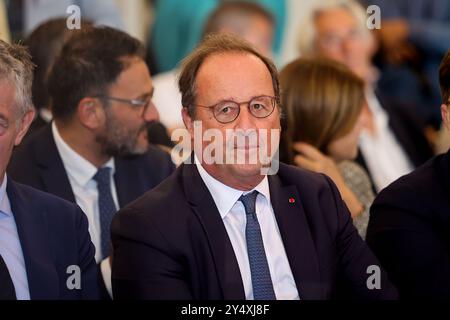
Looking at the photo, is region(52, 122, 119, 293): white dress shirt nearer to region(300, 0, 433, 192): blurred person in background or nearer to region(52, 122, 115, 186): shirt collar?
region(52, 122, 115, 186): shirt collar

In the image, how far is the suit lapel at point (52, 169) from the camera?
98.6 inches

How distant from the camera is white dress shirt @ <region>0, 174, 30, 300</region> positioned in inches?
82.0

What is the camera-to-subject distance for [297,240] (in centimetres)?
219

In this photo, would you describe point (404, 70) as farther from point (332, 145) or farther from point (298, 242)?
point (298, 242)

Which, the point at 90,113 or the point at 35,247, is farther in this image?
the point at 90,113

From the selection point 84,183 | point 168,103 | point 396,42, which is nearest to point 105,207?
point 84,183

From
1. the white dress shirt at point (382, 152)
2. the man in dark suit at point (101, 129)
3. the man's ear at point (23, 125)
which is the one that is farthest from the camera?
the white dress shirt at point (382, 152)

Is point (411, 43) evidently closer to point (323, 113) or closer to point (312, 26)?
point (312, 26)

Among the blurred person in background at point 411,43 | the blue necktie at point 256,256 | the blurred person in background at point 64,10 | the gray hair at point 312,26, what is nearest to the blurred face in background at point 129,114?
the blue necktie at point 256,256

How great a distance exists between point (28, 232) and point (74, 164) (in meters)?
0.54

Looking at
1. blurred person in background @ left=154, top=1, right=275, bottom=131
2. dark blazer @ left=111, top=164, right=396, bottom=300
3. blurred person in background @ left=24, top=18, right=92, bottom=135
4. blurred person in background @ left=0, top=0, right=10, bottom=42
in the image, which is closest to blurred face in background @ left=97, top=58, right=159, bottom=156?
blurred person in background @ left=24, top=18, right=92, bottom=135

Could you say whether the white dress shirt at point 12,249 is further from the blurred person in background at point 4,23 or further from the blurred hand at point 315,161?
the blurred person in background at point 4,23

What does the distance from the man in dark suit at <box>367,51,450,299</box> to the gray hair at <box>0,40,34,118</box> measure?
37.0 inches
